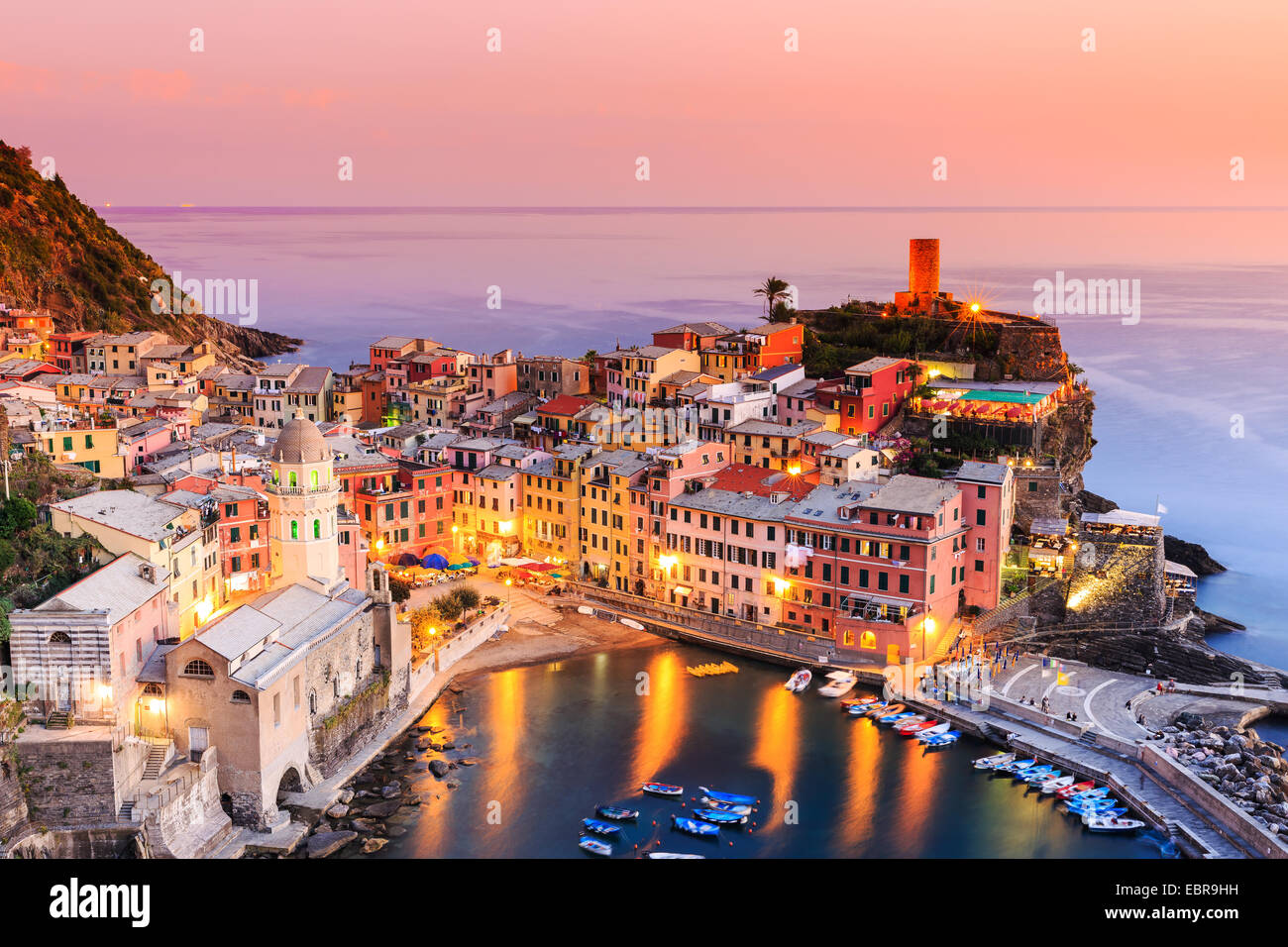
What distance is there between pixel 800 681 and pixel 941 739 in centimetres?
472

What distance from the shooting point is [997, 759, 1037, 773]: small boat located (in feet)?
97.4

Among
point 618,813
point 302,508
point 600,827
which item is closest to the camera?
point 600,827

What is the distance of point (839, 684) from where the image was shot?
34656 mm

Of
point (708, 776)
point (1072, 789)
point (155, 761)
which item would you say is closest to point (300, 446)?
point (155, 761)

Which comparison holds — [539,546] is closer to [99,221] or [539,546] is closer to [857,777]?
[857,777]

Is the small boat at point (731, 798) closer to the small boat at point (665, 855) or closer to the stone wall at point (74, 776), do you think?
the small boat at point (665, 855)

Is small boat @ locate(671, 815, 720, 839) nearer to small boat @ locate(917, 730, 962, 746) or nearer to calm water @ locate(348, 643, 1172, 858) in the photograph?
calm water @ locate(348, 643, 1172, 858)

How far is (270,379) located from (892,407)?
28.2 m

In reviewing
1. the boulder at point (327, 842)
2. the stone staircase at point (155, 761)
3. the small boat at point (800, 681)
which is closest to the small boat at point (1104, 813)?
the small boat at point (800, 681)

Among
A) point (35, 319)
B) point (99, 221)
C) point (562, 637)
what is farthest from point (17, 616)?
point (99, 221)

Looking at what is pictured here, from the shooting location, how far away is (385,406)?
58.8 m

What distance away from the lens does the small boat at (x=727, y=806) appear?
2742cm

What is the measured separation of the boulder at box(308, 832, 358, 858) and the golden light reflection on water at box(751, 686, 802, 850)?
8.72 m

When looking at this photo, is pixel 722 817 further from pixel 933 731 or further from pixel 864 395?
pixel 864 395
